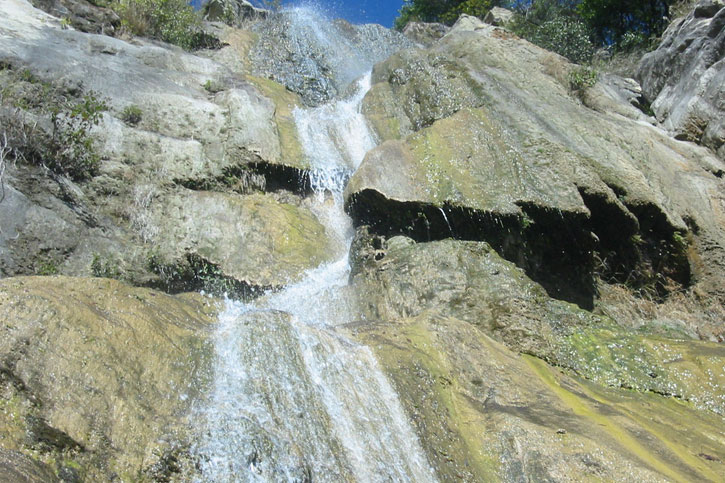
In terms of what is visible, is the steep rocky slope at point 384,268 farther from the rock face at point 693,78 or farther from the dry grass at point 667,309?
the rock face at point 693,78

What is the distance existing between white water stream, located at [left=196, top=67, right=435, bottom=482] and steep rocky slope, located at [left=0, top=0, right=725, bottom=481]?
30mm

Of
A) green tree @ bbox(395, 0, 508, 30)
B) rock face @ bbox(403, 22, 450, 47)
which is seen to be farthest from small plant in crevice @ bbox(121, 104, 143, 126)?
green tree @ bbox(395, 0, 508, 30)

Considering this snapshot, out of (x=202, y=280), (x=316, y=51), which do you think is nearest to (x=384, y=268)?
(x=202, y=280)

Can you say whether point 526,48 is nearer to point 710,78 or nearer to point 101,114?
point 710,78

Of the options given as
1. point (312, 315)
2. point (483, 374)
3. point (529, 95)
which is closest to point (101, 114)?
point (312, 315)

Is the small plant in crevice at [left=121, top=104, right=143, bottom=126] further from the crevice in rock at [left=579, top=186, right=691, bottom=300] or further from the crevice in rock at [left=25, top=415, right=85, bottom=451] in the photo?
the crevice in rock at [left=579, top=186, right=691, bottom=300]

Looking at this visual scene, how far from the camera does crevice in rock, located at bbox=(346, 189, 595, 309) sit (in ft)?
29.1

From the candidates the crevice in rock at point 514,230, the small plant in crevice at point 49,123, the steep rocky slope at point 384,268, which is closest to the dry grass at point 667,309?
the steep rocky slope at point 384,268

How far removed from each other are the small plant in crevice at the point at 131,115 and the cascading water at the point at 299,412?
18.5ft

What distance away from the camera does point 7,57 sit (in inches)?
396

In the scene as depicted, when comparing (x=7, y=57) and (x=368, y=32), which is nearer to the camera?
(x=7, y=57)

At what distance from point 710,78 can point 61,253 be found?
46.7 ft

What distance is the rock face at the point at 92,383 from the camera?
11.5 feet

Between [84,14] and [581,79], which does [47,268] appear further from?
[581,79]
